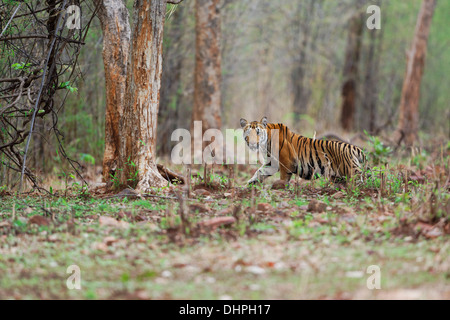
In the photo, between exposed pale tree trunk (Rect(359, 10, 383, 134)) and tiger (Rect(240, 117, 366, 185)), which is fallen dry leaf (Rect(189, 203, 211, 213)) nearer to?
tiger (Rect(240, 117, 366, 185))

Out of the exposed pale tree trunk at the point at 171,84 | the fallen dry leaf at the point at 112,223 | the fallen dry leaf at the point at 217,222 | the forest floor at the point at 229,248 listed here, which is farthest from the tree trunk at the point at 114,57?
the exposed pale tree trunk at the point at 171,84

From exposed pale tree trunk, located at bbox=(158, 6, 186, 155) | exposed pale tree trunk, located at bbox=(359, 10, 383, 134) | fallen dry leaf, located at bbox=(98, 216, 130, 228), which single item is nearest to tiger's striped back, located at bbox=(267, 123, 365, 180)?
fallen dry leaf, located at bbox=(98, 216, 130, 228)

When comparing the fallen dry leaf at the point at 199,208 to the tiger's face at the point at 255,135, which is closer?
the fallen dry leaf at the point at 199,208

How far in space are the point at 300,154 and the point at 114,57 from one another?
2817mm

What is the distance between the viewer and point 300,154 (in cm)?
714

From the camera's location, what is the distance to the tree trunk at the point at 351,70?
18.1 meters

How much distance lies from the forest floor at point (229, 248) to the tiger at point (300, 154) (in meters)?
0.98

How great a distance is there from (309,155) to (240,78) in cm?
1116

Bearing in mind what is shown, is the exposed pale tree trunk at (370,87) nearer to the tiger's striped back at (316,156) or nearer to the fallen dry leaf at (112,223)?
the tiger's striped back at (316,156)

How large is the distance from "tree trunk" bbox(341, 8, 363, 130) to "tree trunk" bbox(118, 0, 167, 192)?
41.7 ft

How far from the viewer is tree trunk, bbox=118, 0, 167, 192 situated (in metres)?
6.12

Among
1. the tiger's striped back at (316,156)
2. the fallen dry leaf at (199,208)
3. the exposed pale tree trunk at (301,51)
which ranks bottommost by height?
the fallen dry leaf at (199,208)

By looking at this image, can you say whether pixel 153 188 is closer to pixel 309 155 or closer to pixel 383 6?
pixel 309 155
